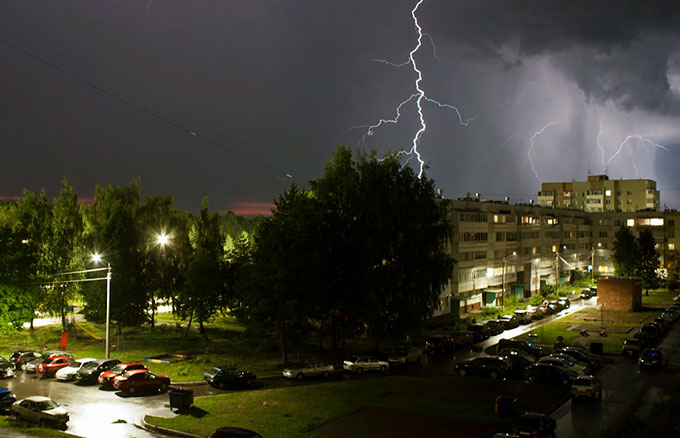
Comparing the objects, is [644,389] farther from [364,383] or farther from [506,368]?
[364,383]

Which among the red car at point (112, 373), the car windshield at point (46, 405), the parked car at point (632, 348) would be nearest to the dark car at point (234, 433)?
the car windshield at point (46, 405)

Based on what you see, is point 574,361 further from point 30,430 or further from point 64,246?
point 64,246

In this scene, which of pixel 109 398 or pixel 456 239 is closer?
pixel 109 398

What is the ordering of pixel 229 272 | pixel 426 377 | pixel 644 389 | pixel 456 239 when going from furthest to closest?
pixel 456 239
pixel 229 272
pixel 426 377
pixel 644 389

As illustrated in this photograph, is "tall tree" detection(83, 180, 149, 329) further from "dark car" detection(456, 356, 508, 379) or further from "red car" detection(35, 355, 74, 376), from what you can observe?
"dark car" detection(456, 356, 508, 379)

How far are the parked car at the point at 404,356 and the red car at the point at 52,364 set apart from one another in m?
20.7

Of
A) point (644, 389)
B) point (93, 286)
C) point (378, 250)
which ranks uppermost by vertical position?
point (378, 250)

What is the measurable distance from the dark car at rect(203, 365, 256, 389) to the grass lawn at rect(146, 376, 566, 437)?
6.34ft

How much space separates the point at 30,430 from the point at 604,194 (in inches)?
6870

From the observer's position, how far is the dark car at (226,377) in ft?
97.5

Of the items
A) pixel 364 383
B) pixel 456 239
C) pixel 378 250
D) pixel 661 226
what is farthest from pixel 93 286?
pixel 661 226

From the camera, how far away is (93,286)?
46344 millimetres

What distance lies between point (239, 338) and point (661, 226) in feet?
338

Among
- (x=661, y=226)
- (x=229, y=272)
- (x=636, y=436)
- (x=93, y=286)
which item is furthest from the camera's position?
(x=661, y=226)
